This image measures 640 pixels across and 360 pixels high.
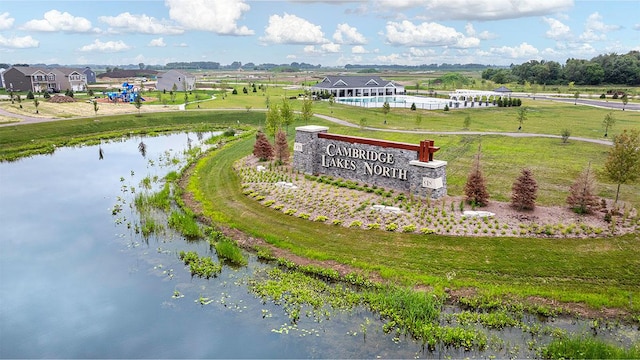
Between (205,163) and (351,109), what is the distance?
3900cm

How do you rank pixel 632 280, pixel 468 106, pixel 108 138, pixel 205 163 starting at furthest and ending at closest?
pixel 468 106 → pixel 108 138 → pixel 205 163 → pixel 632 280

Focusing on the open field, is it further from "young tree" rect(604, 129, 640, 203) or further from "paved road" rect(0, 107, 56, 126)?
"paved road" rect(0, 107, 56, 126)

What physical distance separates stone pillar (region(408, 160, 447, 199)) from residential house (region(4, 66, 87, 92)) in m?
105

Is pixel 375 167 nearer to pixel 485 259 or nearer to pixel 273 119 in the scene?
pixel 485 259

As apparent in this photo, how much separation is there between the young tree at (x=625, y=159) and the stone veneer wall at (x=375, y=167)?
29.8 ft

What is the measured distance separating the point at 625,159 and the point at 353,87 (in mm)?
79805

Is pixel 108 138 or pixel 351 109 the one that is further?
pixel 351 109

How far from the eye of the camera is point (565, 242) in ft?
66.8

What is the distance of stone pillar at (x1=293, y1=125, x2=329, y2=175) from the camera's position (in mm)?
31625

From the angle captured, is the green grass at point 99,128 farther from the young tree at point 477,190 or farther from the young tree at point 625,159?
the young tree at point 625,159

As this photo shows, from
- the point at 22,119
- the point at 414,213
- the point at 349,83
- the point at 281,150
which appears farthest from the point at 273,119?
the point at 349,83

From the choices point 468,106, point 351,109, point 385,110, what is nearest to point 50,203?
point 385,110

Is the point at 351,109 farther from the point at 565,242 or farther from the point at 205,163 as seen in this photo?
the point at 565,242

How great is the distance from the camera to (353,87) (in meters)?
101
